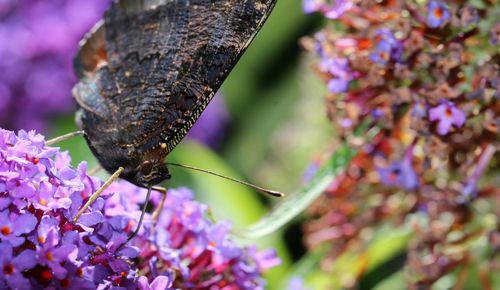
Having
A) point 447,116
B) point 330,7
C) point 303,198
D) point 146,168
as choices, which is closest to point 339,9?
point 330,7

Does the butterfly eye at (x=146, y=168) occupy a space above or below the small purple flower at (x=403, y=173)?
above

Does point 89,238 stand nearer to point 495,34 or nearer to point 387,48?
point 387,48

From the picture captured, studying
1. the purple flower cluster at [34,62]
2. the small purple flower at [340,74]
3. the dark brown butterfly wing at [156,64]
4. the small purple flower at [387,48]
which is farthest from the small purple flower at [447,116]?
the purple flower cluster at [34,62]

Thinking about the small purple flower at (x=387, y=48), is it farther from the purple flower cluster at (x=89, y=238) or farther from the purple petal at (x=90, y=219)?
the purple petal at (x=90, y=219)

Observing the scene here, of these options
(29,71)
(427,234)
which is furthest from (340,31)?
(29,71)

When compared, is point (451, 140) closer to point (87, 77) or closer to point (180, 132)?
point (180, 132)

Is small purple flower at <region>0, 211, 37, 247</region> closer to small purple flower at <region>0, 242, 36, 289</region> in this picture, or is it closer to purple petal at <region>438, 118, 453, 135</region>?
small purple flower at <region>0, 242, 36, 289</region>
